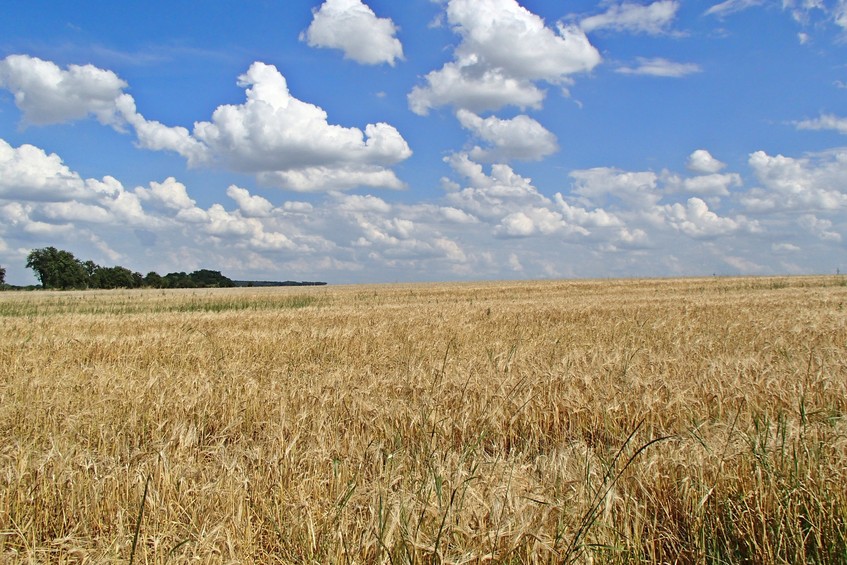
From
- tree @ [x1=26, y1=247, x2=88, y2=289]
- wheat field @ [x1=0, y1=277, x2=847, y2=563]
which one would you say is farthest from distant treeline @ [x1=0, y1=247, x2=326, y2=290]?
wheat field @ [x1=0, y1=277, x2=847, y2=563]

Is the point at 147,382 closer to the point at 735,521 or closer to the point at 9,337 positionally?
the point at 735,521

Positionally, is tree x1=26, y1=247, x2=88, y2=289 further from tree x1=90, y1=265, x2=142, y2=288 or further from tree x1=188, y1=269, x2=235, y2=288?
tree x1=188, y1=269, x2=235, y2=288

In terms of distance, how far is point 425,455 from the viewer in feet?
14.4

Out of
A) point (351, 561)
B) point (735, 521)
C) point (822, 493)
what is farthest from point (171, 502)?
point (822, 493)

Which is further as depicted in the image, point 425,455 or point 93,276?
point 93,276

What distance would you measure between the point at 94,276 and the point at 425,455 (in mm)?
127470

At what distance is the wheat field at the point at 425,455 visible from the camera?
290cm

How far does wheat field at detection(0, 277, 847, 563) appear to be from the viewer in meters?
2.90

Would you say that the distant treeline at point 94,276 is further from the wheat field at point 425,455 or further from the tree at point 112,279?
the wheat field at point 425,455

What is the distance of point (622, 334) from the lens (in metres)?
12.2

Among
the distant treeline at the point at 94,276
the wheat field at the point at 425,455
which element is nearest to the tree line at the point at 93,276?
the distant treeline at the point at 94,276

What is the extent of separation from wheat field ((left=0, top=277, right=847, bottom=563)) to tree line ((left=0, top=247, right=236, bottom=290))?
106 m

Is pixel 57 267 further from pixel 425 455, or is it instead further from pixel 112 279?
pixel 425 455

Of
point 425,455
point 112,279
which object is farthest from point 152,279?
point 425,455
